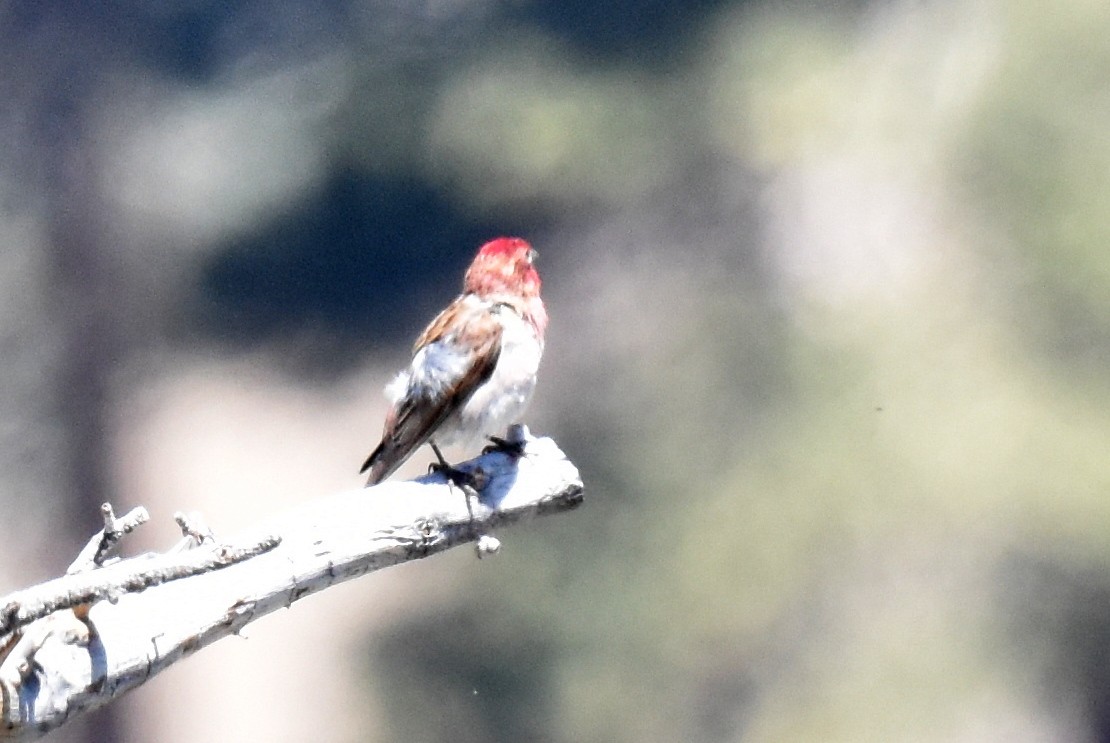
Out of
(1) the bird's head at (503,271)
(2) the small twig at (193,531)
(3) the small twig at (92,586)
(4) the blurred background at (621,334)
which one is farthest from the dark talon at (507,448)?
(4) the blurred background at (621,334)

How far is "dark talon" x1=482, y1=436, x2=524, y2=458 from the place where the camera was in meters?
5.10

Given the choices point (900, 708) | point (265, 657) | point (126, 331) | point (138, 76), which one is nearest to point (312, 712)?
point (265, 657)

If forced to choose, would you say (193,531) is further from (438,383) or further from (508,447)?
(438,383)

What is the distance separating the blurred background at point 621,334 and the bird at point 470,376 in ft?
10.8

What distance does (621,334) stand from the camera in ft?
35.4

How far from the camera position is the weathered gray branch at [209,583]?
3.61 metres

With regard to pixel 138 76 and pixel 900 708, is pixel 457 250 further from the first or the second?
pixel 900 708

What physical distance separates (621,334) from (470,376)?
5.30 metres

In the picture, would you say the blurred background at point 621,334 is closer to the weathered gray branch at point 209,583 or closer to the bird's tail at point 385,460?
the bird's tail at point 385,460

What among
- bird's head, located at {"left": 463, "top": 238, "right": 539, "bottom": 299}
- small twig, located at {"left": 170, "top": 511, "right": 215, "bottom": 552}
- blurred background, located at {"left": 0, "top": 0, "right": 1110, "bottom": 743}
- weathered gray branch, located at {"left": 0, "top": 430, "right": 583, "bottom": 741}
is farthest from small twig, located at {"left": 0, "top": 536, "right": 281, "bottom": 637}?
blurred background, located at {"left": 0, "top": 0, "right": 1110, "bottom": 743}

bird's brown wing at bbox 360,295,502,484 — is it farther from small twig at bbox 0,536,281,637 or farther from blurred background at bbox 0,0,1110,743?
blurred background at bbox 0,0,1110,743

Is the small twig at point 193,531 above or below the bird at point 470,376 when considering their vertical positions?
below

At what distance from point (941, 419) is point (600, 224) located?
3426 mm

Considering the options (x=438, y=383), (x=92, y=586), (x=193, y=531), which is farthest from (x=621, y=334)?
(x=92, y=586)
